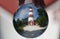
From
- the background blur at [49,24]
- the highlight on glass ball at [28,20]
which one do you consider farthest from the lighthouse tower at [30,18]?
the background blur at [49,24]

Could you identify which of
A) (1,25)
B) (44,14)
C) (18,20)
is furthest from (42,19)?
(1,25)

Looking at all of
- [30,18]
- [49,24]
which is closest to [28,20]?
[30,18]

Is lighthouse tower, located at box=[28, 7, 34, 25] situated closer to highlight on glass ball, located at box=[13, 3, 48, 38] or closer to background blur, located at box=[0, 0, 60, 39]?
highlight on glass ball, located at box=[13, 3, 48, 38]

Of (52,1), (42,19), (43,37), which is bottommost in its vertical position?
(43,37)

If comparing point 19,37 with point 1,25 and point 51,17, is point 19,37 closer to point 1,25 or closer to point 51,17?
point 1,25

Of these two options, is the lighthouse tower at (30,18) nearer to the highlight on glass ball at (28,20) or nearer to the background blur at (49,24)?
the highlight on glass ball at (28,20)

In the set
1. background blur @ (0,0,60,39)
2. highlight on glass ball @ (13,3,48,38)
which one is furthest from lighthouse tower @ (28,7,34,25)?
background blur @ (0,0,60,39)

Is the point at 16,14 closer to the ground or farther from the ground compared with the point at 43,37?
farther from the ground

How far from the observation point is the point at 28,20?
3.41ft

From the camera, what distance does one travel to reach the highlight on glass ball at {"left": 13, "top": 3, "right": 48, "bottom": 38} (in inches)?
40.9

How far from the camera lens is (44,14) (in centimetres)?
105

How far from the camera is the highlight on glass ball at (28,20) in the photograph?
1038 millimetres

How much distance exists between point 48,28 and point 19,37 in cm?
19

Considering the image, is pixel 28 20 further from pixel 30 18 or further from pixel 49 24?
pixel 49 24
